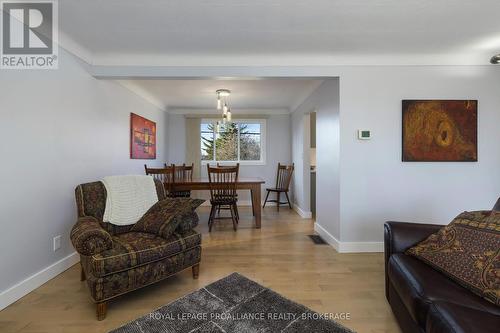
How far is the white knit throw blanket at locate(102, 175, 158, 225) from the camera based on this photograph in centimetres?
213

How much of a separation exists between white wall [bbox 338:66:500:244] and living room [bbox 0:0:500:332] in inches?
0.6

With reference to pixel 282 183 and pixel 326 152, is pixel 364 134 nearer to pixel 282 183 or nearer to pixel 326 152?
pixel 326 152

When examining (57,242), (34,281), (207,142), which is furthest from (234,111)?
(34,281)

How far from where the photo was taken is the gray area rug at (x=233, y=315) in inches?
58.0

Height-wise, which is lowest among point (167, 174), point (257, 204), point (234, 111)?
point (257, 204)

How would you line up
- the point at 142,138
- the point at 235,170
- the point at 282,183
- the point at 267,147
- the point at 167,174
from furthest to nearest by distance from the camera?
the point at 267,147
the point at 282,183
the point at 142,138
the point at 167,174
the point at 235,170

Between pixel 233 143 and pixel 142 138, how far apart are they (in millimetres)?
2127

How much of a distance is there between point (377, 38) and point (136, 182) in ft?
9.07

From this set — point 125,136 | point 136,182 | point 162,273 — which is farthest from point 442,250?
point 125,136

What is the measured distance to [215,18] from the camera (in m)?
2.00

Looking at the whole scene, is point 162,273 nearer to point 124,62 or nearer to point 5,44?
point 5,44

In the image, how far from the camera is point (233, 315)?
62.8 inches

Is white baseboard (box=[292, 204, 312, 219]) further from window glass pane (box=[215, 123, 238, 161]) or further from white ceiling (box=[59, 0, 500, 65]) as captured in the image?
white ceiling (box=[59, 0, 500, 65])

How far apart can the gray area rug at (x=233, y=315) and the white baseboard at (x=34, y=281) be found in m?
0.98
